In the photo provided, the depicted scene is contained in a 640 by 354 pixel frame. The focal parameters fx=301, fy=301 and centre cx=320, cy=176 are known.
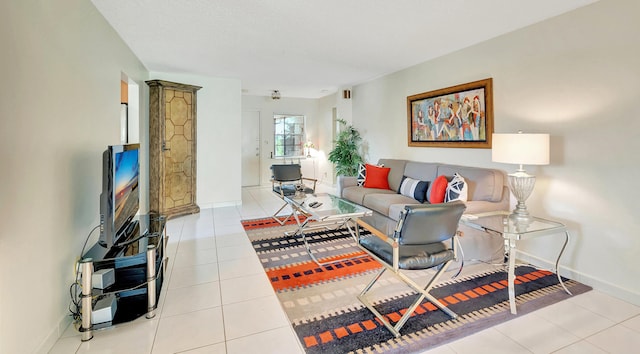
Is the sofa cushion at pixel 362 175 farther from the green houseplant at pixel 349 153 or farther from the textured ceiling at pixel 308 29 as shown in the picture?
the textured ceiling at pixel 308 29

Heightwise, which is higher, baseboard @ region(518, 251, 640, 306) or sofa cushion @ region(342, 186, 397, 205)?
sofa cushion @ region(342, 186, 397, 205)

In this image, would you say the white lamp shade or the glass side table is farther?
the white lamp shade

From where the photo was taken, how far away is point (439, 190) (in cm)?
350

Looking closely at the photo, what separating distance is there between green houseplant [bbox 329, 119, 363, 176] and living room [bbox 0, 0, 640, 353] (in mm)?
2169

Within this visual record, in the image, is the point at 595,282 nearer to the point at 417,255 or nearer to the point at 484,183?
the point at 484,183

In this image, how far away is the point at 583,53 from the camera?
2.62 m

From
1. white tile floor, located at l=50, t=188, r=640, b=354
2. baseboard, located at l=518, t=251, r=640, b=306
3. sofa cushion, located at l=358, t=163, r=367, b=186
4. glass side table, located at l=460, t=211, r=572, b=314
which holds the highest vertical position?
sofa cushion, located at l=358, t=163, r=367, b=186

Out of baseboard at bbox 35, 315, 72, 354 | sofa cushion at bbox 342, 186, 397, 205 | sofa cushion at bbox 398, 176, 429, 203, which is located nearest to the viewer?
baseboard at bbox 35, 315, 72, 354

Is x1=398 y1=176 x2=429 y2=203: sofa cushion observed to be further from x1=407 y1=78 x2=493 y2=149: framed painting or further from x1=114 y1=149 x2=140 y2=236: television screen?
x1=114 y1=149 x2=140 y2=236: television screen

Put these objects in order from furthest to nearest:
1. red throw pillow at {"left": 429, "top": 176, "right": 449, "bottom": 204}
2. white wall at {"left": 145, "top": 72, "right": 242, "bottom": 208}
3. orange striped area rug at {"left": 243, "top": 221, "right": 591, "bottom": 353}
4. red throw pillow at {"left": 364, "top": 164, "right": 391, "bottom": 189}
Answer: white wall at {"left": 145, "top": 72, "right": 242, "bottom": 208} → red throw pillow at {"left": 364, "top": 164, "right": 391, "bottom": 189} → red throw pillow at {"left": 429, "top": 176, "right": 449, "bottom": 204} → orange striped area rug at {"left": 243, "top": 221, "right": 591, "bottom": 353}

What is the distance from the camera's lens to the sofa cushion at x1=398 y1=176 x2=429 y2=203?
3.89 m

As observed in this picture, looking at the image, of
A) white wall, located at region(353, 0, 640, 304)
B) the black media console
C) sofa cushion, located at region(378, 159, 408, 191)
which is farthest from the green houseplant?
the black media console

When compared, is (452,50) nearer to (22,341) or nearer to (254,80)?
(254,80)

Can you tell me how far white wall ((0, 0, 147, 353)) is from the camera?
1.49 m
